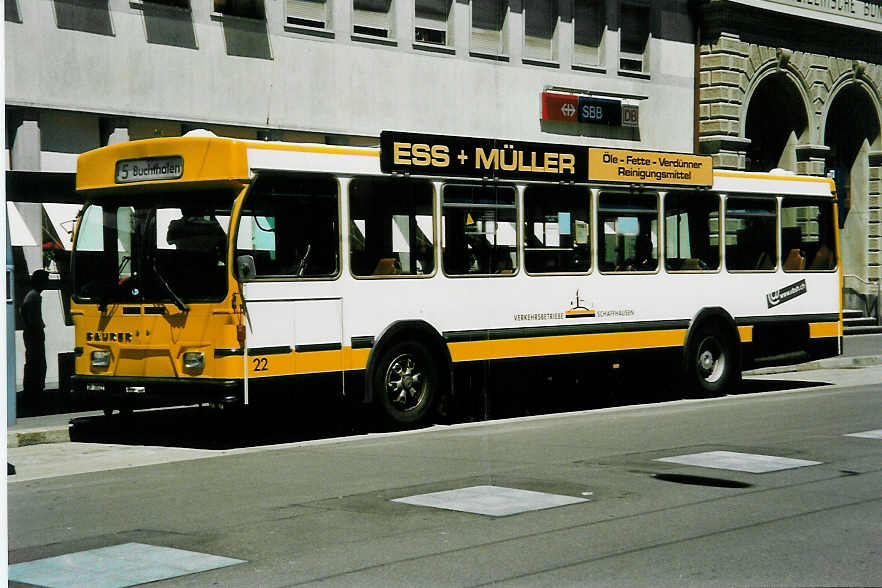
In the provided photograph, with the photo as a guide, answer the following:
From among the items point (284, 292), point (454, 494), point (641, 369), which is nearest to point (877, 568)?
point (454, 494)

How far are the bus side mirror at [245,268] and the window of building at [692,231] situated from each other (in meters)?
6.44

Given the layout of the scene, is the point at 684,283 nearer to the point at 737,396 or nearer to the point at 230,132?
the point at 737,396

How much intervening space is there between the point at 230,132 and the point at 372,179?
32.2 ft

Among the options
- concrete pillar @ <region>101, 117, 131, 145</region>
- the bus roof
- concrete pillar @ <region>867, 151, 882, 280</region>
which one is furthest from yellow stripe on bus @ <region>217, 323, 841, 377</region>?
concrete pillar @ <region>867, 151, 882, 280</region>

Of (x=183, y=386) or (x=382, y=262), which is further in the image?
(x=382, y=262)

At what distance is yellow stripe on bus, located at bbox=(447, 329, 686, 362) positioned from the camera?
49.5 ft

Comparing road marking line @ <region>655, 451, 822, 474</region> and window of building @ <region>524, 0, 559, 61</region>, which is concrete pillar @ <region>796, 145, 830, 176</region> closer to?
window of building @ <region>524, 0, 559, 61</region>

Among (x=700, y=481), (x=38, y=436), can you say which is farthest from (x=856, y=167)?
(x=700, y=481)

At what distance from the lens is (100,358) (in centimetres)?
1353

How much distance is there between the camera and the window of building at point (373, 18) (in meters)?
25.0

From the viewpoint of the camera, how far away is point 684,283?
690 inches

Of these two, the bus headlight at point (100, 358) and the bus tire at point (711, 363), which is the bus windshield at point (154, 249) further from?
the bus tire at point (711, 363)

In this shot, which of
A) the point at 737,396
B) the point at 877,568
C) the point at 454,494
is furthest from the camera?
the point at 737,396

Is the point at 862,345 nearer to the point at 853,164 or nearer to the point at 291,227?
the point at 853,164
